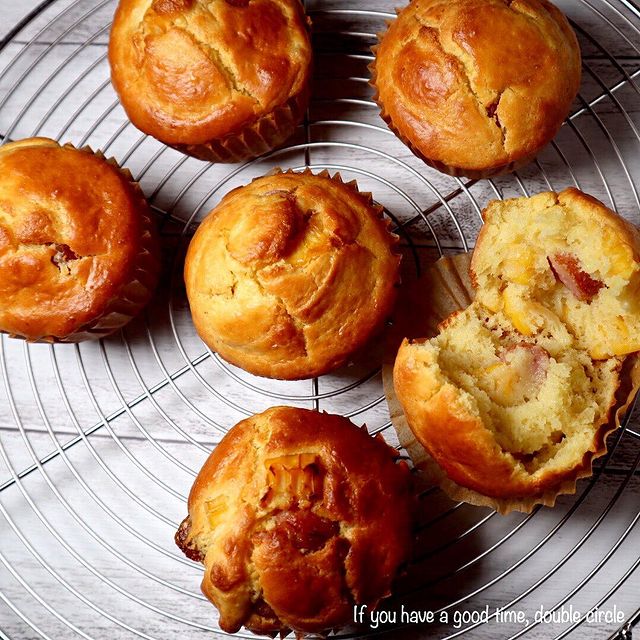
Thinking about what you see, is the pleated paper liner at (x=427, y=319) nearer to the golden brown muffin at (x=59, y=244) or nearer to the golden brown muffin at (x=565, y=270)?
the golden brown muffin at (x=565, y=270)

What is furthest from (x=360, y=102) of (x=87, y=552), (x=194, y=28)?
(x=87, y=552)

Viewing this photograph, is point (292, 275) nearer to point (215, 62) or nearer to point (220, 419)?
point (220, 419)

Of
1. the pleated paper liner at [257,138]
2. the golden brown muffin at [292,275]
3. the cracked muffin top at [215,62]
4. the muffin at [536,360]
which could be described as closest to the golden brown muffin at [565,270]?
the muffin at [536,360]

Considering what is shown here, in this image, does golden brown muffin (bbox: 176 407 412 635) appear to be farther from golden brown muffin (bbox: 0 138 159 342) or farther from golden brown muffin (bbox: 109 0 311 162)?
golden brown muffin (bbox: 109 0 311 162)

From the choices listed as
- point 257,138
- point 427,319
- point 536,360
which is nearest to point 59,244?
point 257,138

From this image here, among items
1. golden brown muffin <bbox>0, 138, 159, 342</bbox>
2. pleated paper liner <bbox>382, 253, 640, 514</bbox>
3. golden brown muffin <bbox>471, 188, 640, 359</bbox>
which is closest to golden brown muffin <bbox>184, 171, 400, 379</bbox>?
pleated paper liner <bbox>382, 253, 640, 514</bbox>
